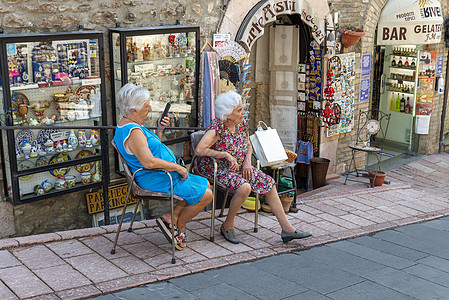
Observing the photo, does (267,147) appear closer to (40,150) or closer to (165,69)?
(165,69)

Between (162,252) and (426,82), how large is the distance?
26.0 feet

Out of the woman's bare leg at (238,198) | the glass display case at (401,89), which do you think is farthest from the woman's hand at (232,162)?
the glass display case at (401,89)

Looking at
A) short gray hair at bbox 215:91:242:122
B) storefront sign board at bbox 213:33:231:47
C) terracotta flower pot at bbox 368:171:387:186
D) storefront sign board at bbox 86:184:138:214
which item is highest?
storefront sign board at bbox 213:33:231:47

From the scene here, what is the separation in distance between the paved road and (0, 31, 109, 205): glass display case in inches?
68.8

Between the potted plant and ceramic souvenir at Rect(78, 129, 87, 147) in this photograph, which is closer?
ceramic souvenir at Rect(78, 129, 87, 147)

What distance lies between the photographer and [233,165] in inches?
194

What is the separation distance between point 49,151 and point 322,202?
9.98 feet

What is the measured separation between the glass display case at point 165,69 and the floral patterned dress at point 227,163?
0.92 m

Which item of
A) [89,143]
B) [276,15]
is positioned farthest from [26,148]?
[276,15]

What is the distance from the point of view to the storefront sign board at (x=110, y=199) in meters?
6.03

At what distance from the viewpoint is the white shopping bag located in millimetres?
5322

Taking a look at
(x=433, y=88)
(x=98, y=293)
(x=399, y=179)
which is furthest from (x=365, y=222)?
(x=433, y=88)

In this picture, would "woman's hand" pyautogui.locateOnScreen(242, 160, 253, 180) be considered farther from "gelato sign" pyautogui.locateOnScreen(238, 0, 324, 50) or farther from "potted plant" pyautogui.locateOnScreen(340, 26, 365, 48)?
"potted plant" pyautogui.locateOnScreen(340, 26, 365, 48)

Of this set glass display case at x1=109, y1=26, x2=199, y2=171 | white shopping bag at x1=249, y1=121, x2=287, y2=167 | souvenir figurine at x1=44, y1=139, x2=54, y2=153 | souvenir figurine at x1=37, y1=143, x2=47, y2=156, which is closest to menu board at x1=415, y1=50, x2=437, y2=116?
glass display case at x1=109, y1=26, x2=199, y2=171
